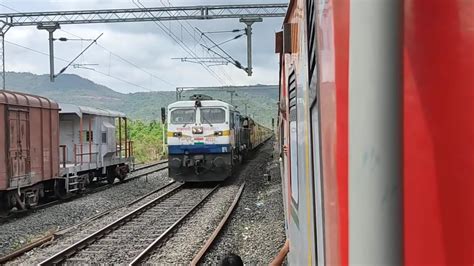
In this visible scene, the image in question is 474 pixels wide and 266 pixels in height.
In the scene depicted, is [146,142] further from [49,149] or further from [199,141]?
[49,149]

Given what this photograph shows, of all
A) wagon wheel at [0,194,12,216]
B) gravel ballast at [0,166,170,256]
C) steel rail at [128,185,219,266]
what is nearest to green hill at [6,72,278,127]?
gravel ballast at [0,166,170,256]

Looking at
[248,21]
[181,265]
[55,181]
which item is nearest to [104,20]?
[248,21]

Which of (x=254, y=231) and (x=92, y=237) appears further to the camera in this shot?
(x=254, y=231)

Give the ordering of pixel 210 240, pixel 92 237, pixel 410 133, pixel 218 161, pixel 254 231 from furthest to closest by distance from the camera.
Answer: pixel 218 161 < pixel 254 231 < pixel 92 237 < pixel 210 240 < pixel 410 133

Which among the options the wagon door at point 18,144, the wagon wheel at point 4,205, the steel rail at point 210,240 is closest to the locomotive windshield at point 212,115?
the steel rail at point 210,240

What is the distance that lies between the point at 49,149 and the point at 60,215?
128 inches

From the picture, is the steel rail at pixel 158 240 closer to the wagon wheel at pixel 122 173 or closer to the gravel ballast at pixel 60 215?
the gravel ballast at pixel 60 215

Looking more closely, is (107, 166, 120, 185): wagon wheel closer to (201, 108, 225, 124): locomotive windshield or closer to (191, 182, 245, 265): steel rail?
(201, 108, 225, 124): locomotive windshield

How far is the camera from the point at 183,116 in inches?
789

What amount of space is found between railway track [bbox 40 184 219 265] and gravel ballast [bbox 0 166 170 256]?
53.7 inches

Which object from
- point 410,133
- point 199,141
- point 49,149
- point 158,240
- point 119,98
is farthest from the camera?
point 119,98

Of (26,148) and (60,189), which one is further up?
(26,148)

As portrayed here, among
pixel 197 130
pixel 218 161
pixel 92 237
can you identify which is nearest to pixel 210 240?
pixel 92 237

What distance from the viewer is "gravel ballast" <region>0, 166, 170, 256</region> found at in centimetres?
1094
